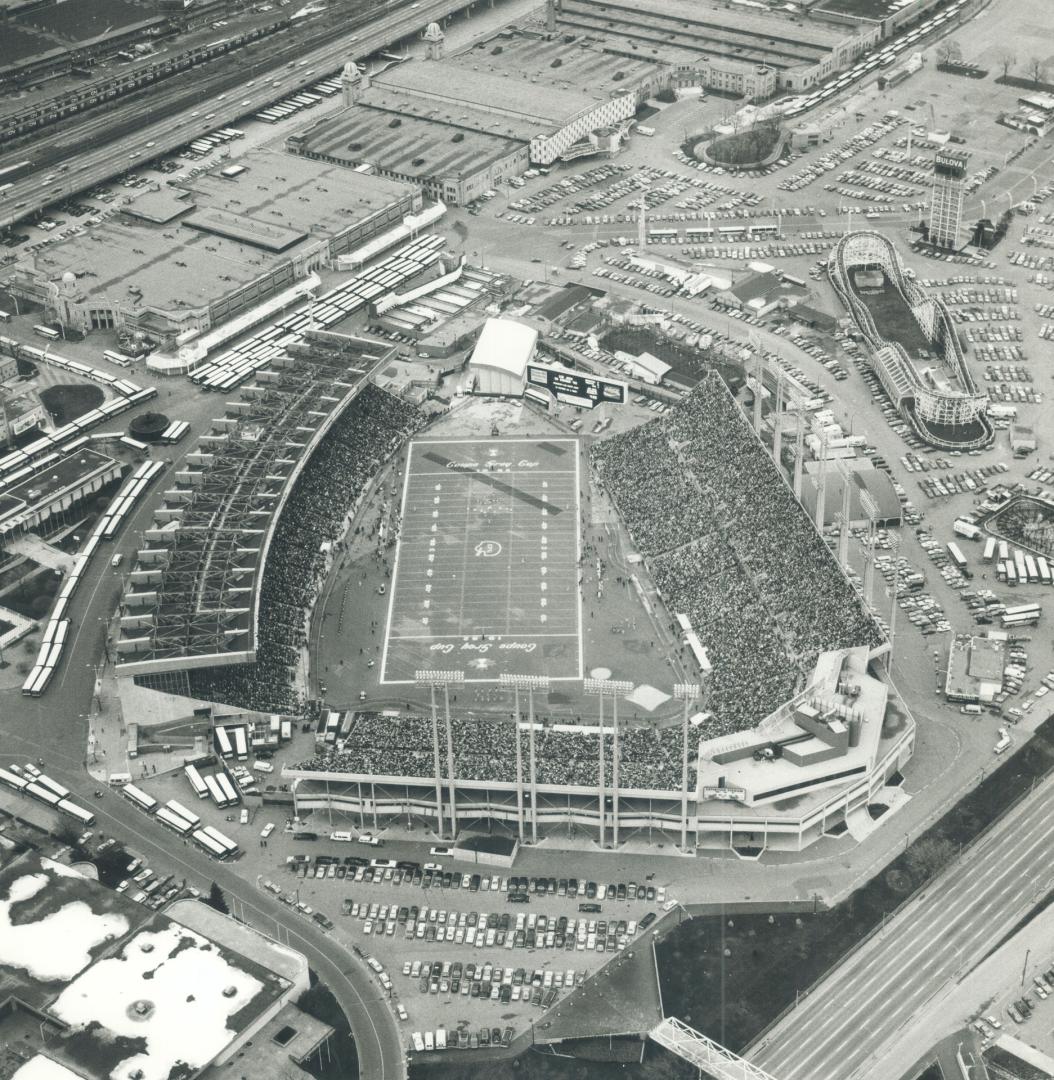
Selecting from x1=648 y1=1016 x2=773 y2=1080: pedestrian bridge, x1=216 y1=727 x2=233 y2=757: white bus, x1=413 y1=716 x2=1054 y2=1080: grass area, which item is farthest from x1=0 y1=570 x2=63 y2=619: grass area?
x1=648 y1=1016 x2=773 y2=1080: pedestrian bridge

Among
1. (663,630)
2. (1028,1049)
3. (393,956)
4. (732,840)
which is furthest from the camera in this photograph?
(663,630)

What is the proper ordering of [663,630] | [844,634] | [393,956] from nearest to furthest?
[393,956]
[844,634]
[663,630]

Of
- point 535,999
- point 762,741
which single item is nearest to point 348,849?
point 535,999

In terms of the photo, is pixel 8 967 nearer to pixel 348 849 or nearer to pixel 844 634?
pixel 348 849

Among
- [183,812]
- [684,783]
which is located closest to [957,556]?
[684,783]

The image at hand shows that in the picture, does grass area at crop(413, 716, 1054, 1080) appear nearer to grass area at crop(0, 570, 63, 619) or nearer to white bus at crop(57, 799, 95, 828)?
white bus at crop(57, 799, 95, 828)

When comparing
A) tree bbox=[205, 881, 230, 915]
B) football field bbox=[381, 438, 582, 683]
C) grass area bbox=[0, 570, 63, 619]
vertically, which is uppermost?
→ tree bbox=[205, 881, 230, 915]

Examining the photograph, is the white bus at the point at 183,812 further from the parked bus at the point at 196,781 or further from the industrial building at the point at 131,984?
the industrial building at the point at 131,984
